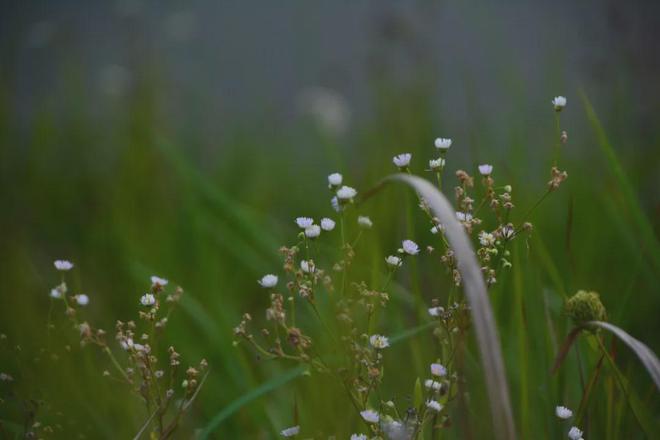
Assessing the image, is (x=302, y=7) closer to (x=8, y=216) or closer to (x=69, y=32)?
(x=69, y=32)

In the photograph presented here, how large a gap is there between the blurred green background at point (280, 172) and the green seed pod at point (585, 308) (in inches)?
3.0

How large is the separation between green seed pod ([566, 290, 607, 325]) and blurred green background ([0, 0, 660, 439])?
0.08 meters

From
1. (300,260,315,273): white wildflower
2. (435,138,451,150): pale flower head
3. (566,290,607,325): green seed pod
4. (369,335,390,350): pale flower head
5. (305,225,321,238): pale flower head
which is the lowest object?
(369,335,390,350): pale flower head

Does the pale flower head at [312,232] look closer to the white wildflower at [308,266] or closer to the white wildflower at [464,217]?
the white wildflower at [308,266]

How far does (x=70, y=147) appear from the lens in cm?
251

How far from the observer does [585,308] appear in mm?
1049

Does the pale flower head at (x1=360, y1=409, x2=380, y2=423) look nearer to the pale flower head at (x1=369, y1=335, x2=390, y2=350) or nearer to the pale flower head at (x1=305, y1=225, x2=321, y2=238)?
the pale flower head at (x1=369, y1=335, x2=390, y2=350)

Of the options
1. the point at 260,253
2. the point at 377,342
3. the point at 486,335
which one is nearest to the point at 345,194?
the point at 377,342

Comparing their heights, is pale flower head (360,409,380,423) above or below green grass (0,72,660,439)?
below

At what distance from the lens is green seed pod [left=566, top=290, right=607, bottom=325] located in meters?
1.04

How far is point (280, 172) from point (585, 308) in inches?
62.4

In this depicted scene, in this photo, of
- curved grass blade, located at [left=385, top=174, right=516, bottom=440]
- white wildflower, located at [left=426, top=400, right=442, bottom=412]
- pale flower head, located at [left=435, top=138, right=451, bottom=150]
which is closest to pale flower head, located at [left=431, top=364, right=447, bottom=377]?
white wildflower, located at [left=426, top=400, right=442, bottom=412]

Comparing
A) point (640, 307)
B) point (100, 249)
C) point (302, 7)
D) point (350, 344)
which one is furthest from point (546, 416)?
point (302, 7)

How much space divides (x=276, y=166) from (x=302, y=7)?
48cm
